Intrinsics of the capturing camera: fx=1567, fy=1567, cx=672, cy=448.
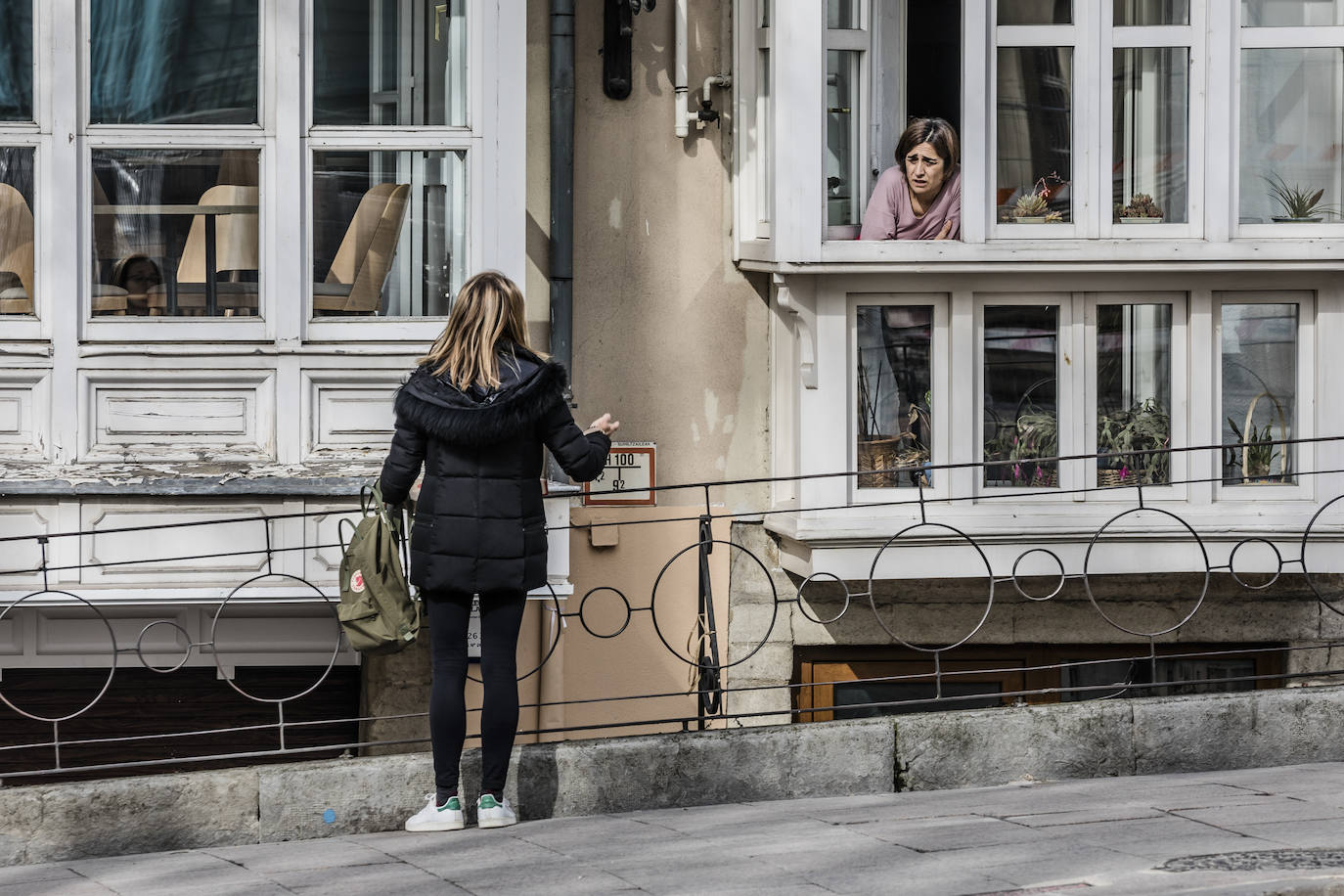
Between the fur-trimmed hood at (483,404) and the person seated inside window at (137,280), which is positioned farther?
the person seated inside window at (137,280)

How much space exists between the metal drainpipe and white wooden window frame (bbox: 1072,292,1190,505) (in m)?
2.48

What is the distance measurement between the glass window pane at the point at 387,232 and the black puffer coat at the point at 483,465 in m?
1.84

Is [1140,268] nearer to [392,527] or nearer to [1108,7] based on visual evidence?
[1108,7]

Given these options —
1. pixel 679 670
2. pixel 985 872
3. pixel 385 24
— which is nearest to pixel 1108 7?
pixel 385 24

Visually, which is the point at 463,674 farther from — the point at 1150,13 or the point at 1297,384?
the point at 1150,13

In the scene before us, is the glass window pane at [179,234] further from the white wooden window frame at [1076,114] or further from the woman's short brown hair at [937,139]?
the white wooden window frame at [1076,114]

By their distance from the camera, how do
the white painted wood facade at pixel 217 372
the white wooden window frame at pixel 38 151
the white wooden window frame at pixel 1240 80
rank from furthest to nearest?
1. the white wooden window frame at pixel 1240 80
2. the white wooden window frame at pixel 38 151
3. the white painted wood facade at pixel 217 372

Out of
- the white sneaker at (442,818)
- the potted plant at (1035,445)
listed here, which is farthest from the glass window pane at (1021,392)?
the white sneaker at (442,818)

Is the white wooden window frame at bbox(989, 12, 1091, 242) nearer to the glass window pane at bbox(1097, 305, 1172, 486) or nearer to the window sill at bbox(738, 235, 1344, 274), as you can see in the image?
the window sill at bbox(738, 235, 1344, 274)

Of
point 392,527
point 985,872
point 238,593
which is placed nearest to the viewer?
point 985,872

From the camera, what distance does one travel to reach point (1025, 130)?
7535 millimetres

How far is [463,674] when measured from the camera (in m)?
5.36

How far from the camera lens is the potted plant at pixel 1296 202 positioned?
7539 millimetres

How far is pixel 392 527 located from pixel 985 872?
2346 millimetres
